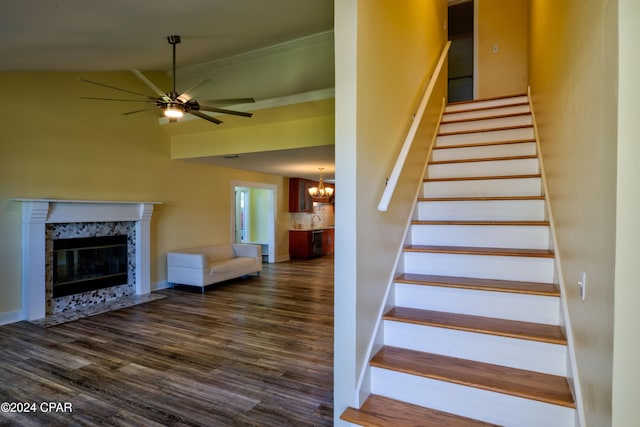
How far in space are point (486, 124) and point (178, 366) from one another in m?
4.06

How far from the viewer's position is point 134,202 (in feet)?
17.3

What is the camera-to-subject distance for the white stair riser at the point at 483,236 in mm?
2494

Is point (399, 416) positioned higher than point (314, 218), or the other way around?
point (314, 218)

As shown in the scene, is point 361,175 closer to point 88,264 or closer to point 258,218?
point 88,264

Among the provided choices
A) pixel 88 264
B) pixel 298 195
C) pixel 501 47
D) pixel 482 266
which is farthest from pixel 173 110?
pixel 298 195

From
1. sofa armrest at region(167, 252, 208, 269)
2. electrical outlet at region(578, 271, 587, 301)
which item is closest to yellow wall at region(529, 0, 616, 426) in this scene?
electrical outlet at region(578, 271, 587, 301)

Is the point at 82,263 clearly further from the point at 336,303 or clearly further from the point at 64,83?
the point at 336,303

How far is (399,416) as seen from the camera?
1.79 metres

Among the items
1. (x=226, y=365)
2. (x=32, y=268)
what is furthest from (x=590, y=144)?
(x=32, y=268)

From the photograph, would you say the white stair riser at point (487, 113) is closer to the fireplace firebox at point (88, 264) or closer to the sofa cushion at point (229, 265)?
the sofa cushion at point (229, 265)

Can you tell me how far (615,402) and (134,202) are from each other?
18.8 feet

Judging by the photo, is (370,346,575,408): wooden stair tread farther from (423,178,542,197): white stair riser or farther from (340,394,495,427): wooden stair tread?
(423,178,542,197): white stair riser

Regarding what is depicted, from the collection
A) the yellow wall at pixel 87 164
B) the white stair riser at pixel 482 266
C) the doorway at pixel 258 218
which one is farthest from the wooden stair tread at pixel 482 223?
the doorway at pixel 258 218

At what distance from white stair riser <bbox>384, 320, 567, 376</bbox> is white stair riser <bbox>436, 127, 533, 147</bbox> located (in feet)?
7.28
